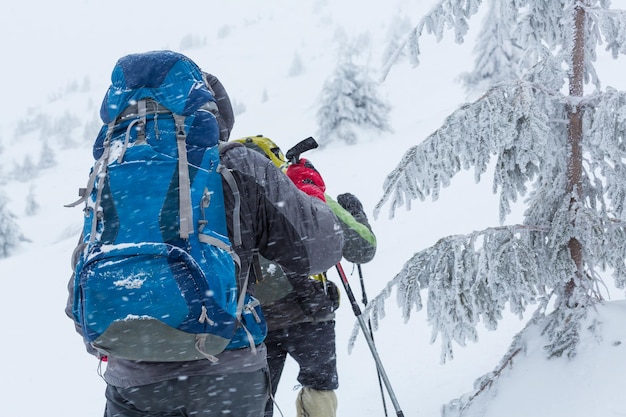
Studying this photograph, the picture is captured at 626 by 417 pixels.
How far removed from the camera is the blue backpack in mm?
1791

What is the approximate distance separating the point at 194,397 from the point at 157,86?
44.0 inches

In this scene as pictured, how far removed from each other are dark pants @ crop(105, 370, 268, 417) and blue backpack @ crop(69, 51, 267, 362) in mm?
159

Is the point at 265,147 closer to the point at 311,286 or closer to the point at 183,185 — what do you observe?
the point at 311,286

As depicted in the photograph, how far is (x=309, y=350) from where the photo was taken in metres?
3.23

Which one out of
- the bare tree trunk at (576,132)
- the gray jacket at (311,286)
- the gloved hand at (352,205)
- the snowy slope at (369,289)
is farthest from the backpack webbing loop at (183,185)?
the bare tree trunk at (576,132)

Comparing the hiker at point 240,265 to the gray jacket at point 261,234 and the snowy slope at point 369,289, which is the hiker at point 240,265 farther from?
the snowy slope at point 369,289

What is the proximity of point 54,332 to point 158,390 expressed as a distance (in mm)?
10388

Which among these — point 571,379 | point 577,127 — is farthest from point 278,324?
point 577,127

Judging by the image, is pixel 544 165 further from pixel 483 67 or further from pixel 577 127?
pixel 483 67

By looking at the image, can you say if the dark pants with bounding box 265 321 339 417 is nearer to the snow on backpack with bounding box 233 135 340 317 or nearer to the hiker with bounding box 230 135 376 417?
the hiker with bounding box 230 135 376 417

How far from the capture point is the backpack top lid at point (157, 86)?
194 cm

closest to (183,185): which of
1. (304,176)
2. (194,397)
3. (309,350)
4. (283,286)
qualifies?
(194,397)

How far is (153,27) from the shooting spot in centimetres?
16838

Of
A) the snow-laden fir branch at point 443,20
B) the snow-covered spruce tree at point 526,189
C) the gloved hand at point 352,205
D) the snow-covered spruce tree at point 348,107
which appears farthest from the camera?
the snow-covered spruce tree at point 348,107
